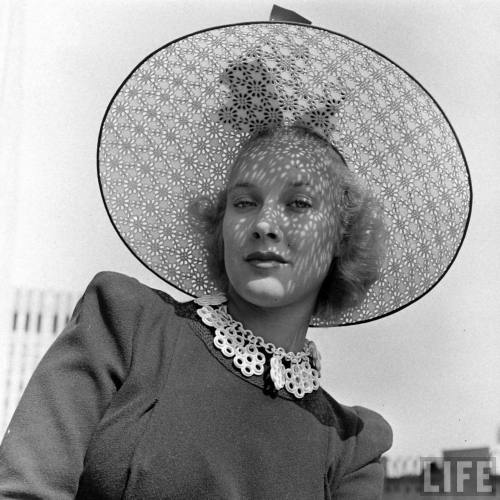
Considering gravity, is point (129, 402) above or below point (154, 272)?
below

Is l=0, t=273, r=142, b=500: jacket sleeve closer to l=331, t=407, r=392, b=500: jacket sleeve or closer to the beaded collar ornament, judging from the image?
the beaded collar ornament

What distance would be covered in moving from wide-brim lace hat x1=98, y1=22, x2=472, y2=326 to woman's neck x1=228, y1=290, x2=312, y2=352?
27cm

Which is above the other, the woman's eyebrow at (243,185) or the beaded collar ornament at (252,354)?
the woman's eyebrow at (243,185)

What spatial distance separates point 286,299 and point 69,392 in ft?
1.40

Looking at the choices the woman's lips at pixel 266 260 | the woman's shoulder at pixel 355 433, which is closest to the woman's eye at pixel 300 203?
the woman's lips at pixel 266 260

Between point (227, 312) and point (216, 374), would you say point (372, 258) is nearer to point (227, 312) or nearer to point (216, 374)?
point (227, 312)

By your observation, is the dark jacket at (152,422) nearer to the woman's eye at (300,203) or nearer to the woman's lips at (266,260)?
the woman's lips at (266,260)

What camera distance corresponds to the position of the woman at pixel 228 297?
113cm

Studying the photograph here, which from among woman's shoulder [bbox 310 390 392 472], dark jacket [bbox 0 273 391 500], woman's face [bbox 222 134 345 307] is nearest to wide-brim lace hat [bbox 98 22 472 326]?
woman's face [bbox 222 134 345 307]

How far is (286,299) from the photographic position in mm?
1372

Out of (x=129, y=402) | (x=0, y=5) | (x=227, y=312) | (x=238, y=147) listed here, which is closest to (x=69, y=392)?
(x=129, y=402)

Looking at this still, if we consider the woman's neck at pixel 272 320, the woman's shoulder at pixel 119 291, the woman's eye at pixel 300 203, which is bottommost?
the woman's neck at pixel 272 320

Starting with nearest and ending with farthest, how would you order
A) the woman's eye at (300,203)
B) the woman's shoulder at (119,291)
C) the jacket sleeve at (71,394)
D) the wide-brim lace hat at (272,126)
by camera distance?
the jacket sleeve at (71,394), the woman's shoulder at (119,291), the woman's eye at (300,203), the wide-brim lace hat at (272,126)

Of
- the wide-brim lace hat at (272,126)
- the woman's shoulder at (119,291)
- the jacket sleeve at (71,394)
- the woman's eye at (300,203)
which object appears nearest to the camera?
the jacket sleeve at (71,394)
